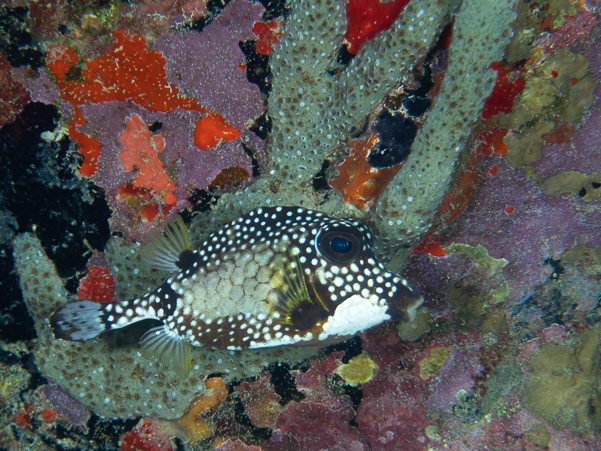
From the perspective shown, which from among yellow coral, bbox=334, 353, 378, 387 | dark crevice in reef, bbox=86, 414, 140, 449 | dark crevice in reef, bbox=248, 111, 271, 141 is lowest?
yellow coral, bbox=334, 353, 378, 387

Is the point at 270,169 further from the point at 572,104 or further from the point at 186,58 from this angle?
the point at 572,104

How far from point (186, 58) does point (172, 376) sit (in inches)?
140

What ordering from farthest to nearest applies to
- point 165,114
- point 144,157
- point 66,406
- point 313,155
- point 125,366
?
1. point 66,406
2. point 125,366
3. point 313,155
4. point 144,157
5. point 165,114

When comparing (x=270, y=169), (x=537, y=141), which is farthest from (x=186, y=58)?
(x=537, y=141)

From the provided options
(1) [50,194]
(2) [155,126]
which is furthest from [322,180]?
(1) [50,194]

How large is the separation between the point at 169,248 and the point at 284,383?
2.12 metres

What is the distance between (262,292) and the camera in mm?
3252

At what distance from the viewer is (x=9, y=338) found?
408 centimetres

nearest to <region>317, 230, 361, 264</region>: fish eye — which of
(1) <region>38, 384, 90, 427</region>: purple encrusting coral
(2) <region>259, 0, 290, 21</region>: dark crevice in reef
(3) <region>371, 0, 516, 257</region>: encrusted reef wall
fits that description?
(3) <region>371, 0, 516, 257</region>: encrusted reef wall

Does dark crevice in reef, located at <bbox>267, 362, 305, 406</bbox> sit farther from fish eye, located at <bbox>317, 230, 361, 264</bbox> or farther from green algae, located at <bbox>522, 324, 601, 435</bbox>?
green algae, located at <bbox>522, 324, 601, 435</bbox>

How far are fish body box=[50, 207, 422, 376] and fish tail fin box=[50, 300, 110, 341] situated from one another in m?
0.01

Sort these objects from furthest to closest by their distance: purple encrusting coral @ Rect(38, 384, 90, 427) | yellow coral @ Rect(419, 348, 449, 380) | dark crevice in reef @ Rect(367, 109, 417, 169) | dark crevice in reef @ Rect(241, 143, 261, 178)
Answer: purple encrusting coral @ Rect(38, 384, 90, 427) → yellow coral @ Rect(419, 348, 449, 380) → dark crevice in reef @ Rect(241, 143, 261, 178) → dark crevice in reef @ Rect(367, 109, 417, 169)

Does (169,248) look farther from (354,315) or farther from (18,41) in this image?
(18,41)

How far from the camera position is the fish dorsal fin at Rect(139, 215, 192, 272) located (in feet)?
11.8
